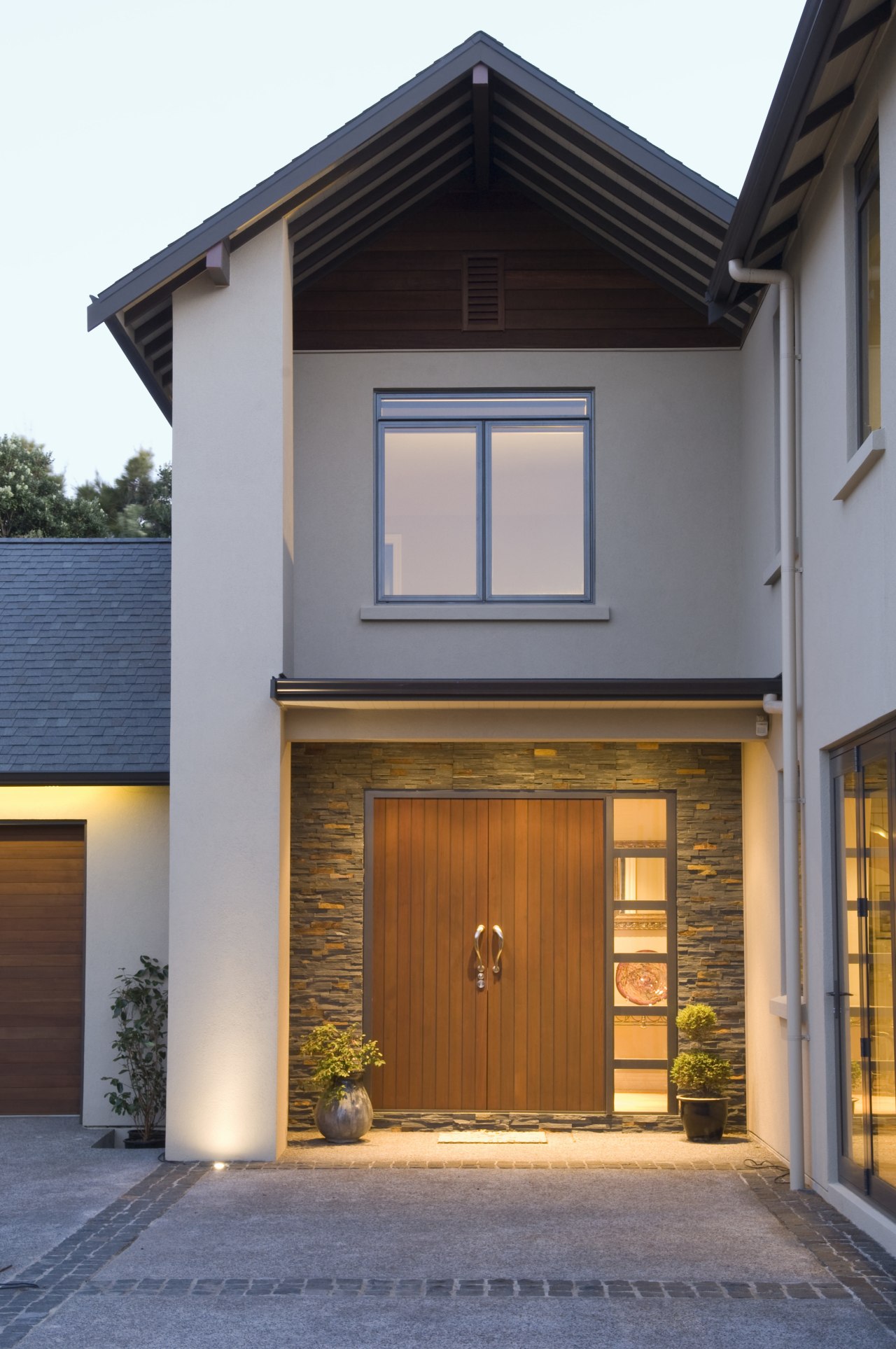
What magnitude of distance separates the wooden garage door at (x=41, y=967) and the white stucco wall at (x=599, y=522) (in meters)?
2.46

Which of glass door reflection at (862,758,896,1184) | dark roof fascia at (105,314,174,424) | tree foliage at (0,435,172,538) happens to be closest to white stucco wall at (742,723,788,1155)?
glass door reflection at (862,758,896,1184)

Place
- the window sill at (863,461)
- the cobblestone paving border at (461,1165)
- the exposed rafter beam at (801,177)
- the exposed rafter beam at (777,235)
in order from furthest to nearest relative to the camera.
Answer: the cobblestone paving border at (461,1165) < the exposed rafter beam at (777,235) < the exposed rafter beam at (801,177) < the window sill at (863,461)

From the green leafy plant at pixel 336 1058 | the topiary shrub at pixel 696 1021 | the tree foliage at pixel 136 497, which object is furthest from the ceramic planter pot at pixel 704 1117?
the tree foliage at pixel 136 497

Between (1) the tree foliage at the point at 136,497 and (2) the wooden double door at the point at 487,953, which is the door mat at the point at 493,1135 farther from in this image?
(1) the tree foliage at the point at 136,497

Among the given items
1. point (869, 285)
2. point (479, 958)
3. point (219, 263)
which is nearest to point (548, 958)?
point (479, 958)

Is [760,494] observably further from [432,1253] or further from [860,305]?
[432,1253]

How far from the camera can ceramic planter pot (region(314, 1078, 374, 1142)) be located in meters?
10.4

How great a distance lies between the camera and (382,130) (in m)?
10.0

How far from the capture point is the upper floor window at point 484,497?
1137cm

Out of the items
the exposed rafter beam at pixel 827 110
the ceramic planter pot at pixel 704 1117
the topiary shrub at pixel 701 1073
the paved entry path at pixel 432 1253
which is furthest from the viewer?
the ceramic planter pot at pixel 704 1117

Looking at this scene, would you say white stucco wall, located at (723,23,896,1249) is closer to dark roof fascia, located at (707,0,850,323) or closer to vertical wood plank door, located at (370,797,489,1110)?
dark roof fascia, located at (707,0,850,323)

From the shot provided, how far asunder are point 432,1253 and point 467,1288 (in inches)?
26.0

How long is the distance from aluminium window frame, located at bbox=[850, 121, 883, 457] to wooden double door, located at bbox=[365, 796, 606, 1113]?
4.40 metres

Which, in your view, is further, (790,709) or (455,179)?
(455,179)
